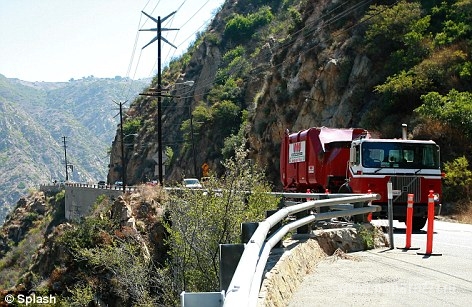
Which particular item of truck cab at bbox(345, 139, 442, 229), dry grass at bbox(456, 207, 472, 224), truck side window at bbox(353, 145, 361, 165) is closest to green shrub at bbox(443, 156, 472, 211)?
dry grass at bbox(456, 207, 472, 224)

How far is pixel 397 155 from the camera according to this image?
2136 centimetres

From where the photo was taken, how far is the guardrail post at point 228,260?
5.63 m

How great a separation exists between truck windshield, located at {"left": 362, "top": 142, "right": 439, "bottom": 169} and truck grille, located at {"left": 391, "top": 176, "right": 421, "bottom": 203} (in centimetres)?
40

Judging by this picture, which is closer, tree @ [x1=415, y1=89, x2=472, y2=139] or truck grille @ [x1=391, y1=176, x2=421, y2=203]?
truck grille @ [x1=391, y1=176, x2=421, y2=203]

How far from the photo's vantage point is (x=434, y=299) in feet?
27.2

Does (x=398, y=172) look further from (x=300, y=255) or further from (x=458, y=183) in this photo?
(x=300, y=255)

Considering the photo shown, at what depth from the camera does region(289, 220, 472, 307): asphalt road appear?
320 inches

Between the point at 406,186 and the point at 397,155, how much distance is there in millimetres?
999

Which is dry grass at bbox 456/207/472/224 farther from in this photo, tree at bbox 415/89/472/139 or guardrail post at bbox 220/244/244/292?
guardrail post at bbox 220/244/244/292

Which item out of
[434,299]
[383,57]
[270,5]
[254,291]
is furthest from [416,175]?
[270,5]

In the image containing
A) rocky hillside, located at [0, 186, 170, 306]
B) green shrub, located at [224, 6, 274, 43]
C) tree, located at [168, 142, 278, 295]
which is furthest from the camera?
green shrub, located at [224, 6, 274, 43]

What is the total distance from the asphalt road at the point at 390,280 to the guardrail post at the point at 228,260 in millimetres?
2160

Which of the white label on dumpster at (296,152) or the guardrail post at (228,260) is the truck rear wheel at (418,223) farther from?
the guardrail post at (228,260)

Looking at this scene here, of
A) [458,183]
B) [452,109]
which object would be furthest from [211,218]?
[452,109]
